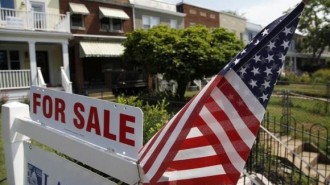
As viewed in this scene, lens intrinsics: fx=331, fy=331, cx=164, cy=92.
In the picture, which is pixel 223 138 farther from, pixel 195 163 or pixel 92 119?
pixel 92 119

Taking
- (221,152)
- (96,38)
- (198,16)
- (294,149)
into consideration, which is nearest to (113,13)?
(96,38)

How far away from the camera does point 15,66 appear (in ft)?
63.4

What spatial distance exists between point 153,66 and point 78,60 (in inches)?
263

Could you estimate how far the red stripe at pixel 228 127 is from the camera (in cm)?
186

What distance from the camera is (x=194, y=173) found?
1.83 metres

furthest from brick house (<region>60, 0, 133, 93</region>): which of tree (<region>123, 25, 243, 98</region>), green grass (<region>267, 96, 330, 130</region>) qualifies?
green grass (<region>267, 96, 330, 130</region>)

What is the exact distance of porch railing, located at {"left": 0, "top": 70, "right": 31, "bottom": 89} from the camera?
623 inches

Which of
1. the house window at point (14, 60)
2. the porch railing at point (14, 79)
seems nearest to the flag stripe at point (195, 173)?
the porch railing at point (14, 79)

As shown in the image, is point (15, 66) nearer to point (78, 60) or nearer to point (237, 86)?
point (78, 60)

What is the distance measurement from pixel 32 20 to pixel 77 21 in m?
4.09

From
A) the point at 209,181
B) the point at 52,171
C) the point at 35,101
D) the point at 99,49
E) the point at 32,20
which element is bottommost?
the point at 52,171

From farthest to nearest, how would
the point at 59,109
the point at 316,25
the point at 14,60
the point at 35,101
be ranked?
the point at 316,25
the point at 14,60
the point at 35,101
the point at 59,109

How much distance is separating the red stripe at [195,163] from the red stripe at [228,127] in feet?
0.45

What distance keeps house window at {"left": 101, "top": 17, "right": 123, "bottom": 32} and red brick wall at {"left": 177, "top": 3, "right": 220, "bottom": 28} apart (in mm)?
8376
